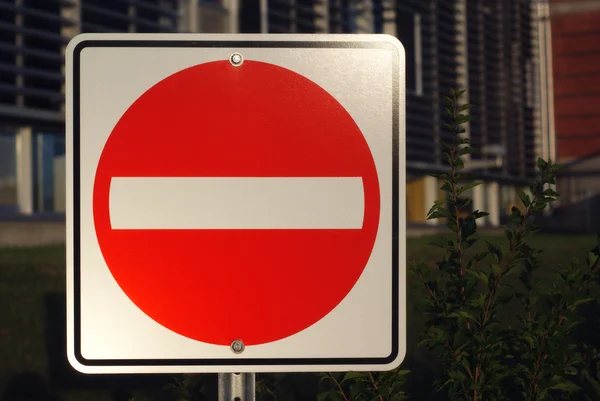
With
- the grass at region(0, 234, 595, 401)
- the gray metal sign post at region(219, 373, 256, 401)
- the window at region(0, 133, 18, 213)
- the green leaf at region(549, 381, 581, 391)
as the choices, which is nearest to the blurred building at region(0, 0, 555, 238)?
the window at region(0, 133, 18, 213)

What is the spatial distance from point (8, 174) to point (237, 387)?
1003 inches

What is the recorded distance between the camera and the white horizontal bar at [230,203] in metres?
2.17

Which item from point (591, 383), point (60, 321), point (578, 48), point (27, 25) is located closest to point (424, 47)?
point (27, 25)

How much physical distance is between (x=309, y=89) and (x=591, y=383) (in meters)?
2.12

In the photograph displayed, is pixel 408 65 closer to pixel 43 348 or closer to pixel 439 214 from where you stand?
pixel 43 348

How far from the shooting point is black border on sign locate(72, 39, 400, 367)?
2162mm

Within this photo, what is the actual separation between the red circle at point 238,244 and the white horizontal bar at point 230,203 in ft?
0.06

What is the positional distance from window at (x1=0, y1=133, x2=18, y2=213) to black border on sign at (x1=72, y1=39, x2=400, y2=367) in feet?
81.1

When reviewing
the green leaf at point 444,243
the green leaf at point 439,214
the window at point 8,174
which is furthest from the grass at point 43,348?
the window at point 8,174

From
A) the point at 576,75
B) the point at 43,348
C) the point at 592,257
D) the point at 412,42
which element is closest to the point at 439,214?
the point at 592,257

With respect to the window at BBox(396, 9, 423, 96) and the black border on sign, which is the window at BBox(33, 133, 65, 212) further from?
the window at BBox(396, 9, 423, 96)

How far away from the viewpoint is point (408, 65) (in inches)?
1949

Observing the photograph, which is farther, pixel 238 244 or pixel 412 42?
pixel 412 42

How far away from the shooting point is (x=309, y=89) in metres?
2.21
